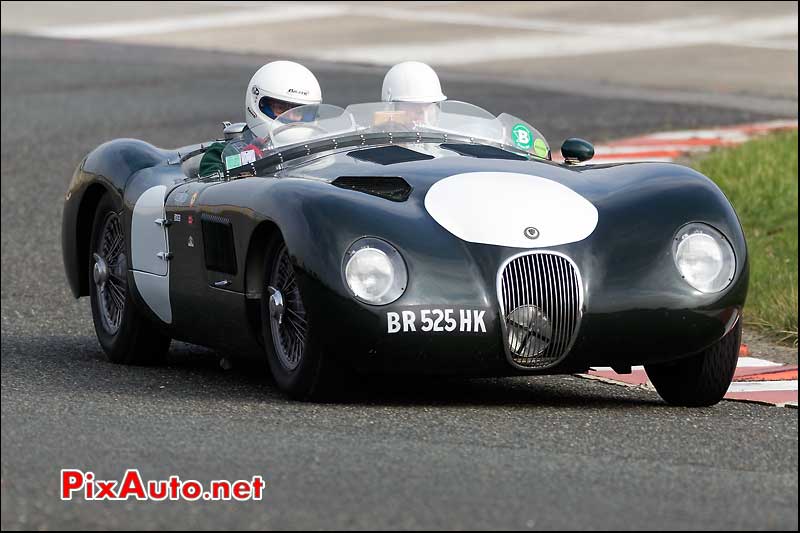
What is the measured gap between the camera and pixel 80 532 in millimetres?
3973

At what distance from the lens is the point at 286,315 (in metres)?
6.16

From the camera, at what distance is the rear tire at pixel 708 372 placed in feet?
20.3

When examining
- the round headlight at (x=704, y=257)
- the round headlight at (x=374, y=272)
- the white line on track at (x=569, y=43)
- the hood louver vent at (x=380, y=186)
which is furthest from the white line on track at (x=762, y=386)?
the white line on track at (x=569, y=43)

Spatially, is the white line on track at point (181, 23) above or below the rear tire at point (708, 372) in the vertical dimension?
below

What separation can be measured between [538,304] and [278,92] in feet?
A: 7.72

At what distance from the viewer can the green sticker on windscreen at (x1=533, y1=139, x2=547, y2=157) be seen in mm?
7522

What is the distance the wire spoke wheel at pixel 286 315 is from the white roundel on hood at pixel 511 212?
0.56m

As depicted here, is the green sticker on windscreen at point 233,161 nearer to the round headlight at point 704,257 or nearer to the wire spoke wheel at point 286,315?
the wire spoke wheel at point 286,315

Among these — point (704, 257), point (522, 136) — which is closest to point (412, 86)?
point (522, 136)

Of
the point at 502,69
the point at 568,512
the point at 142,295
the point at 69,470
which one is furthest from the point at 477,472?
the point at 502,69

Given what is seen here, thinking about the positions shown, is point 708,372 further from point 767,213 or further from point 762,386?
point 767,213

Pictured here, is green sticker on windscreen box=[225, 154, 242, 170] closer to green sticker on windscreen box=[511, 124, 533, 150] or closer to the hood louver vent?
the hood louver vent

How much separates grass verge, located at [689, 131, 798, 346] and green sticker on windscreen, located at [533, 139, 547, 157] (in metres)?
1.64

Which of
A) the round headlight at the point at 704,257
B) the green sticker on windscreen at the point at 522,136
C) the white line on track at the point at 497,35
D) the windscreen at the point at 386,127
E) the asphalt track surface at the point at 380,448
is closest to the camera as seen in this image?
the asphalt track surface at the point at 380,448
